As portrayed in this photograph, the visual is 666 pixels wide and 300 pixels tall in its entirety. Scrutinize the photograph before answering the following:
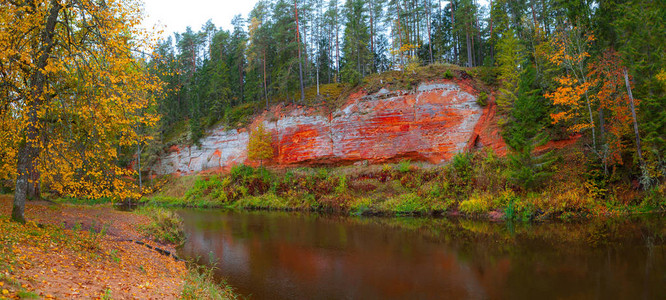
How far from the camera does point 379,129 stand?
2942 centimetres

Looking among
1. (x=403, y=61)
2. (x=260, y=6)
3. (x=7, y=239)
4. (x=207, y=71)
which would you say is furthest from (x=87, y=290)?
(x=207, y=71)

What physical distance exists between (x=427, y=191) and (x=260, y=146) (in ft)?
55.5

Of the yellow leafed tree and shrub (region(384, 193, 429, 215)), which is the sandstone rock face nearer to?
shrub (region(384, 193, 429, 215))

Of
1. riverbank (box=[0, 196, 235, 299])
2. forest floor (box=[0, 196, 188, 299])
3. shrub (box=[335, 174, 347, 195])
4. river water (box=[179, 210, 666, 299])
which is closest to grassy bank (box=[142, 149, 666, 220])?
shrub (box=[335, 174, 347, 195])

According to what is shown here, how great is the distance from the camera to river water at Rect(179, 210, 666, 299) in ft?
27.0

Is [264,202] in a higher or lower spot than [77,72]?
lower

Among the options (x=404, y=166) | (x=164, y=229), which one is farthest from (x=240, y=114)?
(x=164, y=229)

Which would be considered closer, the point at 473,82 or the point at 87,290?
the point at 87,290

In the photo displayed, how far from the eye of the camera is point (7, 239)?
593cm

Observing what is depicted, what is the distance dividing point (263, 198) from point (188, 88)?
27.1 m

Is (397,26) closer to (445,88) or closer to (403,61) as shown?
(403,61)

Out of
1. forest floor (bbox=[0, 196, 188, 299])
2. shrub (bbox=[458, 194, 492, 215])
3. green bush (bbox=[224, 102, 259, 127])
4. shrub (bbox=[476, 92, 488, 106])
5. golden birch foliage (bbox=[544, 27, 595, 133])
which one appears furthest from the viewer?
green bush (bbox=[224, 102, 259, 127])

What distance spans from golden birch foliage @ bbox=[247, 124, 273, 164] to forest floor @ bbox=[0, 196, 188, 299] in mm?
22341

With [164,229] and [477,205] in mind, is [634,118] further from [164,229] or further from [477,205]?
[164,229]
